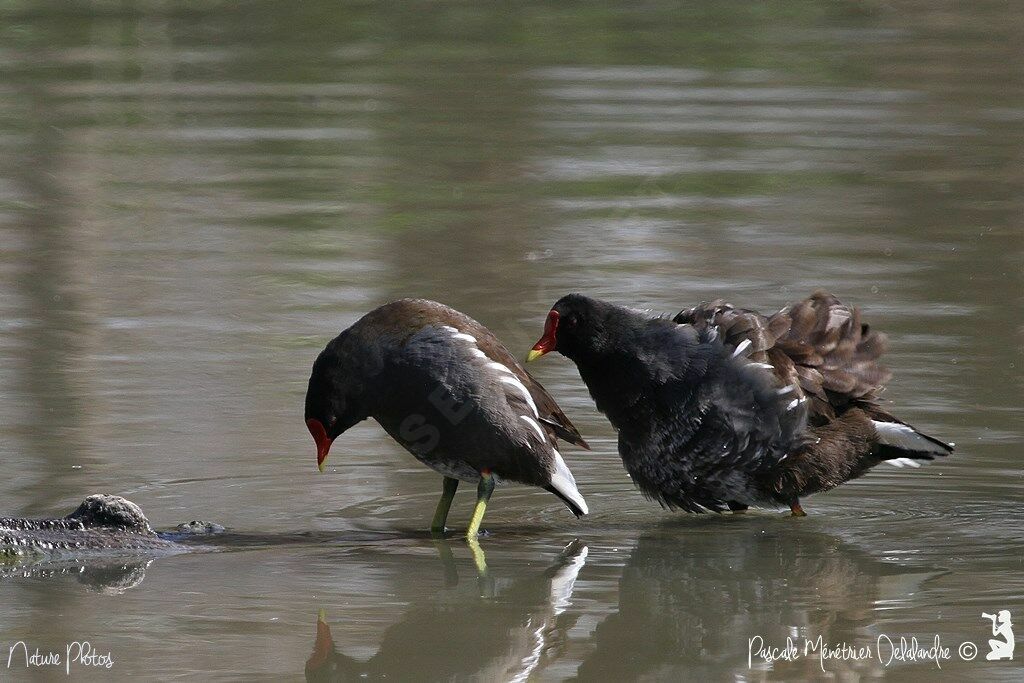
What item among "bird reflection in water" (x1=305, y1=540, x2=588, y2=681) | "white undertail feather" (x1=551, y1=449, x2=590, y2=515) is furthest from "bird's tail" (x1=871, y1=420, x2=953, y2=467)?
"bird reflection in water" (x1=305, y1=540, x2=588, y2=681)

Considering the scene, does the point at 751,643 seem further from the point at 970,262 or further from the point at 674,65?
the point at 674,65

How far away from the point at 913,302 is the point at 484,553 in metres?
4.38

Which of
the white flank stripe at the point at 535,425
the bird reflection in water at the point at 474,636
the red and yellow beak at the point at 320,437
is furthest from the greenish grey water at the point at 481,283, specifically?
the white flank stripe at the point at 535,425

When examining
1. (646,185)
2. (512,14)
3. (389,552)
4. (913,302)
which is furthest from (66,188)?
(512,14)

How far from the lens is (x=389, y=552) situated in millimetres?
6934

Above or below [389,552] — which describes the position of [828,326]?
above

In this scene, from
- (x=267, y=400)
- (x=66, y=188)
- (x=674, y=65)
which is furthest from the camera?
(x=674, y=65)

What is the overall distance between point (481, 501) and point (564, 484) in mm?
354

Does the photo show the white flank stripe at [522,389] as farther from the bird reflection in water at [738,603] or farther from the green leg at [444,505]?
the bird reflection in water at [738,603]

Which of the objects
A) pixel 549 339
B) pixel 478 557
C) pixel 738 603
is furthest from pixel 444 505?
pixel 738 603

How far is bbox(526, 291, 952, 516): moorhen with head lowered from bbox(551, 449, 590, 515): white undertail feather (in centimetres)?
31

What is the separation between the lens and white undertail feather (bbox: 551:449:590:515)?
7262 millimetres

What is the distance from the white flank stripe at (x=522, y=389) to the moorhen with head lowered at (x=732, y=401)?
359 millimetres

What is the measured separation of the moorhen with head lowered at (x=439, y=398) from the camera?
704cm
